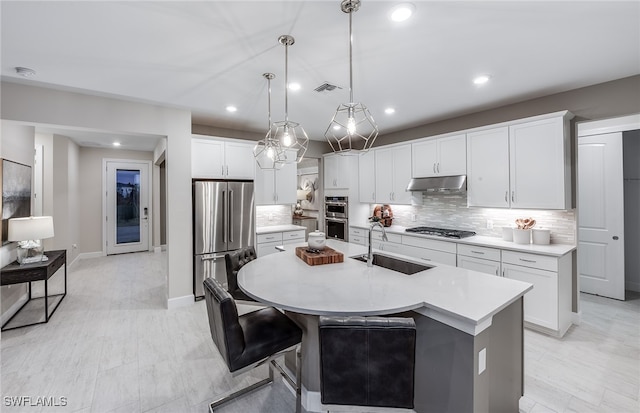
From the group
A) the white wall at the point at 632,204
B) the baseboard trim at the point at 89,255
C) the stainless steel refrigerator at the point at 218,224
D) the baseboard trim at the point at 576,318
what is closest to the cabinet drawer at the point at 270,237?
the stainless steel refrigerator at the point at 218,224

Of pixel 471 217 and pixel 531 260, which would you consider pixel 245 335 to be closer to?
pixel 531 260

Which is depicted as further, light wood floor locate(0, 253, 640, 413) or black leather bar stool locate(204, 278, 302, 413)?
light wood floor locate(0, 253, 640, 413)

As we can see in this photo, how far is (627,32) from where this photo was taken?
6.69 feet

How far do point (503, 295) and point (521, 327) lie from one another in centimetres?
49

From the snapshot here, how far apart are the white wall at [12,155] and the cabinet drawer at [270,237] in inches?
118

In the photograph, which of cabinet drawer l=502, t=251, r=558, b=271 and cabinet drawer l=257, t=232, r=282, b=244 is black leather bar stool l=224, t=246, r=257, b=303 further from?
cabinet drawer l=502, t=251, r=558, b=271

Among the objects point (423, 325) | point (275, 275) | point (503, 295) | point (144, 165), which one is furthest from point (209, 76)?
point (144, 165)

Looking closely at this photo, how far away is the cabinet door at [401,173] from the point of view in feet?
15.0

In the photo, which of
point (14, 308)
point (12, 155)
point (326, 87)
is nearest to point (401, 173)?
point (326, 87)

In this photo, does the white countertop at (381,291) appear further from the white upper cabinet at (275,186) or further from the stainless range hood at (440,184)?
the white upper cabinet at (275,186)

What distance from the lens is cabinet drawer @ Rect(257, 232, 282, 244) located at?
4548 mm

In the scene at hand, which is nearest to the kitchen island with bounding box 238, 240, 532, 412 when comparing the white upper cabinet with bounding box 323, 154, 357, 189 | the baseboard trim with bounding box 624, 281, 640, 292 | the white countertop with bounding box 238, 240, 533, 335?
the white countertop with bounding box 238, 240, 533, 335

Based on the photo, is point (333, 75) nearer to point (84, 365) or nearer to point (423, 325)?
point (423, 325)

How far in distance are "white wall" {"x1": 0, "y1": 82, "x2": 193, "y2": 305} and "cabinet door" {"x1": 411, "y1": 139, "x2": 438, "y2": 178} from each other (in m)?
3.43
